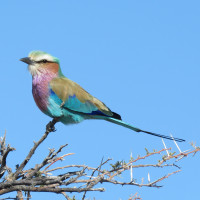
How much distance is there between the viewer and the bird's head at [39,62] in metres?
5.54

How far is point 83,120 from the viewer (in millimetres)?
5465

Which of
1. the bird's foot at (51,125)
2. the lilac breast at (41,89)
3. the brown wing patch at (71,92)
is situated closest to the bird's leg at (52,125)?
the bird's foot at (51,125)

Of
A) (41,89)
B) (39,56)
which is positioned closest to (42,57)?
(39,56)

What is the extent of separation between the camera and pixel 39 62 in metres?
5.57

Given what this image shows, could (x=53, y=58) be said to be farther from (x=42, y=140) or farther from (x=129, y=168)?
(x=129, y=168)

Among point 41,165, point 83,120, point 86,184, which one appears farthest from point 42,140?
point 83,120

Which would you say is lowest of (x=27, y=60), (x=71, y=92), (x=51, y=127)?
(x=51, y=127)

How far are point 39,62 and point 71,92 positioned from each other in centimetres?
66

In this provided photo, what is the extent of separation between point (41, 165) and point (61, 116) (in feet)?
3.96

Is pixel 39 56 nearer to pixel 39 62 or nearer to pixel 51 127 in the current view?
pixel 39 62

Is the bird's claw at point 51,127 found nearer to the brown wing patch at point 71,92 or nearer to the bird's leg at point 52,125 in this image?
the bird's leg at point 52,125

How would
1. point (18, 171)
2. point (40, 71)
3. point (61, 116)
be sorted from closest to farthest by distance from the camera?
point (18, 171)
point (61, 116)
point (40, 71)

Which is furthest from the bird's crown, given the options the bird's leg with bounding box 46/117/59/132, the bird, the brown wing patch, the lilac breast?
the bird's leg with bounding box 46/117/59/132

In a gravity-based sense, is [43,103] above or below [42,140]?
above
